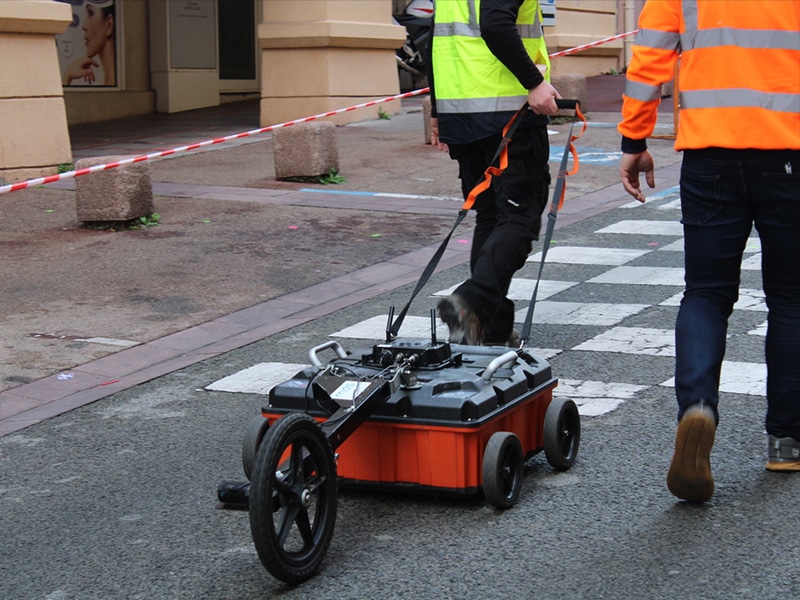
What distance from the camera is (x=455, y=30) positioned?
5.46 metres

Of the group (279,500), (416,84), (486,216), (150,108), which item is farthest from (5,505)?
(416,84)

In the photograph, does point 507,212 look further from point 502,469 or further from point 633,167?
point 502,469

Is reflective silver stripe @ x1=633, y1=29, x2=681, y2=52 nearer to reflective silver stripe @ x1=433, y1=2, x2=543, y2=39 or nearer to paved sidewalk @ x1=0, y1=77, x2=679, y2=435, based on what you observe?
reflective silver stripe @ x1=433, y1=2, x2=543, y2=39

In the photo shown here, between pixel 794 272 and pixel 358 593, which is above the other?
pixel 794 272

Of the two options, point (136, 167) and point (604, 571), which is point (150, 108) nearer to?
point (136, 167)

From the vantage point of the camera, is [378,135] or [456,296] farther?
[378,135]

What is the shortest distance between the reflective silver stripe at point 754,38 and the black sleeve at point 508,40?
1.52 metres

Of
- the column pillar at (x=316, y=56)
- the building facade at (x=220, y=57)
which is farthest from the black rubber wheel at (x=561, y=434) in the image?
the column pillar at (x=316, y=56)

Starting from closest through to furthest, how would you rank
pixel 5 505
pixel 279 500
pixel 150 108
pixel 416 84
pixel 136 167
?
pixel 279 500 < pixel 5 505 < pixel 136 167 < pixel 150 108 < pixel 416 84

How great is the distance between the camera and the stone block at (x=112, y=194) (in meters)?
9.30

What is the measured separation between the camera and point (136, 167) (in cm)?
943

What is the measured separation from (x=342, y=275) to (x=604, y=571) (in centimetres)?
471

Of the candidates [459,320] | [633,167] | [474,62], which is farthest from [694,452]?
[474,62]

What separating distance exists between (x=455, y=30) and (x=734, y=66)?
6.30 feet
